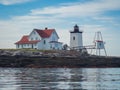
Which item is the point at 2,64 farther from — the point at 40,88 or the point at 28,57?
the point at 40,88

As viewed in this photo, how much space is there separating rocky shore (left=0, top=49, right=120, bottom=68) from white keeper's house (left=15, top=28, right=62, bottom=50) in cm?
1147

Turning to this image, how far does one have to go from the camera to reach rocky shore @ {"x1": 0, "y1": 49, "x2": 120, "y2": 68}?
289ft

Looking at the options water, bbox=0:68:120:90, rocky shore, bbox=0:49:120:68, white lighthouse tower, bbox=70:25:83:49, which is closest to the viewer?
water, bbox=0:68:120:90

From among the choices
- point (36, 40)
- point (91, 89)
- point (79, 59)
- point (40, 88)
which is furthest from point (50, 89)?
point (36, 40)

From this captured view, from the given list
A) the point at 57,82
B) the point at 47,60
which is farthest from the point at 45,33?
the point at 57,82

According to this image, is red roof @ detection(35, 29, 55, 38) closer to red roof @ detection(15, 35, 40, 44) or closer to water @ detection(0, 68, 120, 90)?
red roof @ detection(15, 35, 40, 44)

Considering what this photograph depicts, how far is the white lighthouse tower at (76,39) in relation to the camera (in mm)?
115062

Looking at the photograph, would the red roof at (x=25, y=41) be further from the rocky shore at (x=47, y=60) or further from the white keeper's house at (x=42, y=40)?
the rocky shore at (x=47, y=60)

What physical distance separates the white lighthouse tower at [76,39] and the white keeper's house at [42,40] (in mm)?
4134

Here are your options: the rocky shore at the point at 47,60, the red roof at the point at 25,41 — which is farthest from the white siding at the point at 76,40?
the rocky shore at the point at 47,60

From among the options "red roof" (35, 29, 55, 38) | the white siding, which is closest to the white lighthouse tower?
the white siding

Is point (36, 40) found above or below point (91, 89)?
above

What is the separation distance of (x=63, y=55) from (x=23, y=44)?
19.5 metres

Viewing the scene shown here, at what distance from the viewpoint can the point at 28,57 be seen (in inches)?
3519
